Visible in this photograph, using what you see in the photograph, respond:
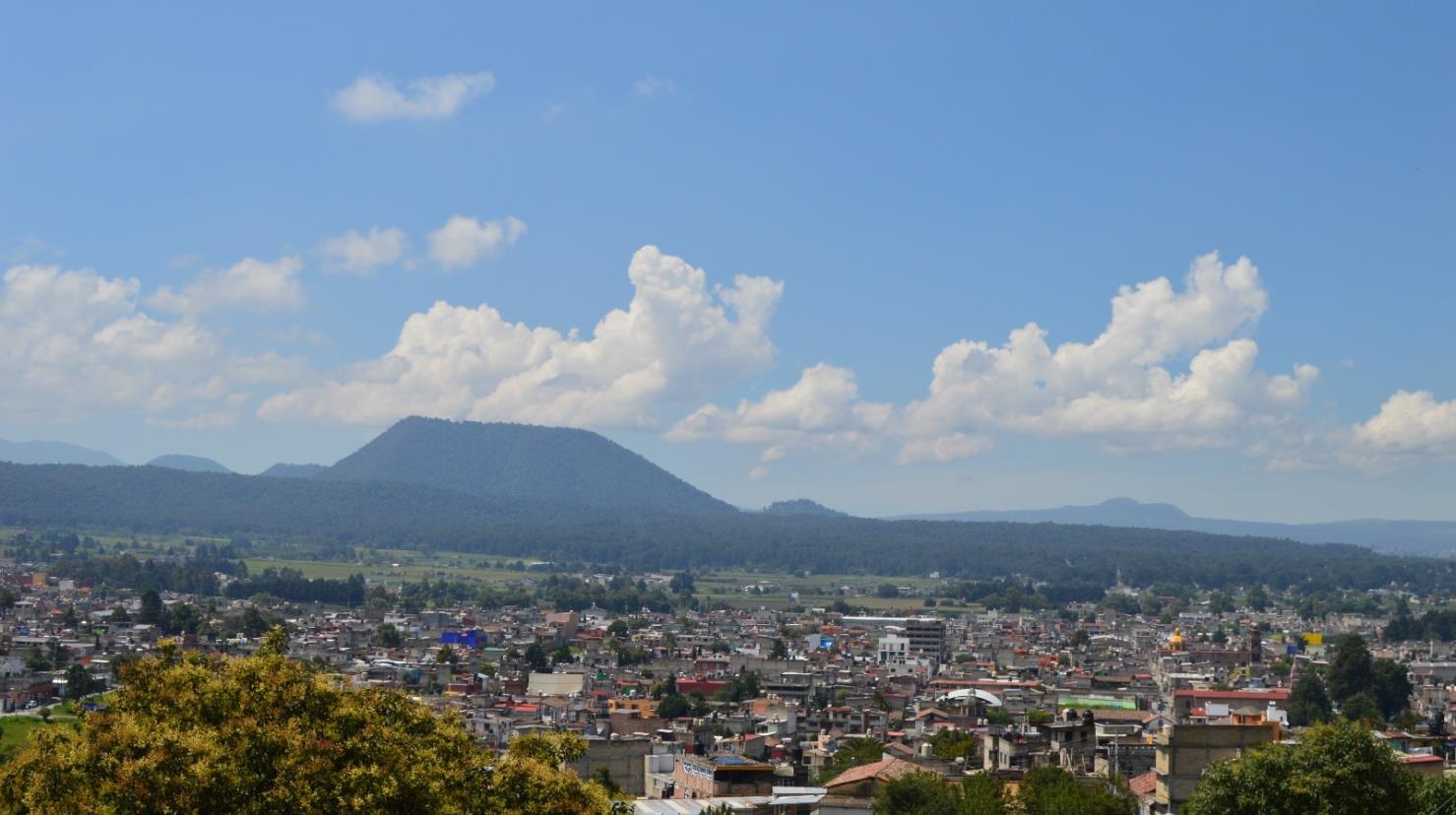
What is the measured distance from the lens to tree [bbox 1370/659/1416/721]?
72375 mm

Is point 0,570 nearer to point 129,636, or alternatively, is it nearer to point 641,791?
point 129,636

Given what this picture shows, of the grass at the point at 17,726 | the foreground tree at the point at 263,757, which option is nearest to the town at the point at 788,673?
the grass at the point at 17,726

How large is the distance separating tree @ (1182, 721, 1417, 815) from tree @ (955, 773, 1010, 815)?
4.44 metres

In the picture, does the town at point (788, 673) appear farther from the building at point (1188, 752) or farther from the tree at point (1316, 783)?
the tree at point (1316, 783)

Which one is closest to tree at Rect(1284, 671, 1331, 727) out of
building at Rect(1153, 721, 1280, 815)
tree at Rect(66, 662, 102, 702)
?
building at Rect(1153, 721, 1280, 815)

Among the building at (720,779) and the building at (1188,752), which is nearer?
the building at (1188,752)

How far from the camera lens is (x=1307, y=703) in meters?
66.8

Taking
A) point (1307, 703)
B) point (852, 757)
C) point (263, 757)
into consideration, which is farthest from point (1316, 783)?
point (1307, 703)

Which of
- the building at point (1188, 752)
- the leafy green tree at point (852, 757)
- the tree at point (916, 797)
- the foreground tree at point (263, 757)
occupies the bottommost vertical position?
the leafy green tree at point (852, 757)

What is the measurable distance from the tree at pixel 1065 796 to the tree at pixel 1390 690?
124 ft

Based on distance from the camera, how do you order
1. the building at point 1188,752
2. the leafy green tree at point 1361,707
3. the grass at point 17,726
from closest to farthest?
the building at point 1188,752 → the grass at point 17,726 → the leafy green tree at point 1361,707

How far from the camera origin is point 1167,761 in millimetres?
37031

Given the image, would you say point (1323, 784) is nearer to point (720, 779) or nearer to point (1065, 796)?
point (1065, 796)

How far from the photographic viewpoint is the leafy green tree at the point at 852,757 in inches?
1854
